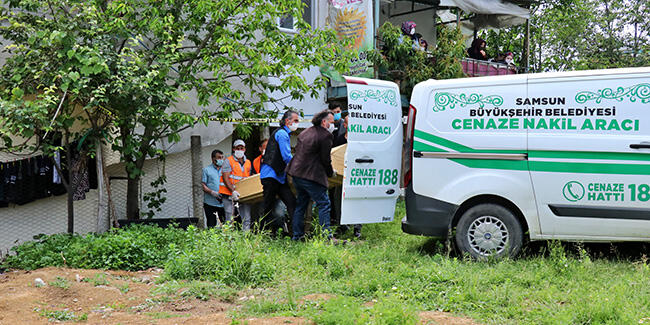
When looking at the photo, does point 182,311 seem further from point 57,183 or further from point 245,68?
point 57,183

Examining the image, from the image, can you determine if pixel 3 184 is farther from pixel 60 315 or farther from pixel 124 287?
pixel 60 315

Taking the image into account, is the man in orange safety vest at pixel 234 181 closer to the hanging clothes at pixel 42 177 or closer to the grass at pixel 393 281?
the grass at pixel 393 281

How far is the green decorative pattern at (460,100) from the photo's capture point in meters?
6.78

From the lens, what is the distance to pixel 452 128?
6934 millimetres

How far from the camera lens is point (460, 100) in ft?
22.7

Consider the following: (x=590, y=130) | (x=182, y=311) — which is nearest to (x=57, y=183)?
(x=182, y=311)

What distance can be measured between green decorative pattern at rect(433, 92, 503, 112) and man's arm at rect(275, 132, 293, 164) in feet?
7.29

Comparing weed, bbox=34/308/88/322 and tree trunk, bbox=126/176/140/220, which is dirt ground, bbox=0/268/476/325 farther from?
tree trunk, bbox=126/176/140/220

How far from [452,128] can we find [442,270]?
1.79 meters

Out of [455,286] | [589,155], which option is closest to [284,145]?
[455,286]

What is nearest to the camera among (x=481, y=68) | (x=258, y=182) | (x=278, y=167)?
(x=278, y=167)

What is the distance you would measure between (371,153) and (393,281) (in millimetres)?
2358

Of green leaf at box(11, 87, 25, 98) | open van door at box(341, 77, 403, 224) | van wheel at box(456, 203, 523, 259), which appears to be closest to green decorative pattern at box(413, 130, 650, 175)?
van wheel at box(456, 203, 523, 259)

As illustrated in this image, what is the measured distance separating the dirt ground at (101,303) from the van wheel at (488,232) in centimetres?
204
